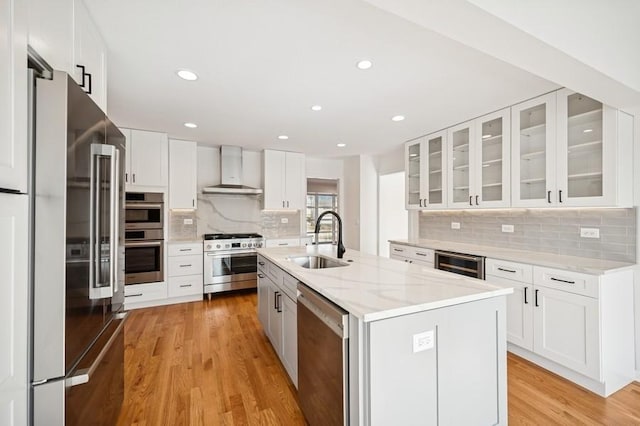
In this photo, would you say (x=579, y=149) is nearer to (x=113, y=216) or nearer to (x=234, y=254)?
(x=113, y=216)

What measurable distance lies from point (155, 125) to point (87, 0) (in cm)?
238

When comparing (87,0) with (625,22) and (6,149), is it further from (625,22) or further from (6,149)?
(625,22)

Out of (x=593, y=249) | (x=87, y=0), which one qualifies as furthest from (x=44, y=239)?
(x=593, y=249)

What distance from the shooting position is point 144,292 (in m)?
3.81

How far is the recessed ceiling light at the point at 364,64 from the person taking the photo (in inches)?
79.6

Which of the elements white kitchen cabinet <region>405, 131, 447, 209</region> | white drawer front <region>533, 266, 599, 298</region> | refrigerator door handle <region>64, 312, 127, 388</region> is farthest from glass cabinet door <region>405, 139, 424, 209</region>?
refrigerator door handle <region>64, 312, 127, 388</region>

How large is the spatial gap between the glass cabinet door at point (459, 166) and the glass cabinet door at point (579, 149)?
0.98m

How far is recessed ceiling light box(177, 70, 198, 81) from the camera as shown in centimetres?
218

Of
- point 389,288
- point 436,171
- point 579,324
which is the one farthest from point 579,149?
point 389,288

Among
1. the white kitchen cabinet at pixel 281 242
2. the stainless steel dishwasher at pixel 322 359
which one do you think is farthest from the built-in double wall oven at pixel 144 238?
the stainless steel dishwasher at pixel 322 359

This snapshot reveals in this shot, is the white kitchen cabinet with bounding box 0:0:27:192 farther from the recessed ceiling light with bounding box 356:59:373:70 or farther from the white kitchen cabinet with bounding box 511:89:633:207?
the white kitchen cabinet with bounding box 511:89:633:207

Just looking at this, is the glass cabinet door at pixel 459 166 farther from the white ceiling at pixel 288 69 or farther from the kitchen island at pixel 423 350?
the kitchen island at pixel 423 350

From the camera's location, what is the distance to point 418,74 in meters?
2.21

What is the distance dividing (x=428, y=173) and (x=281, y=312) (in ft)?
9.42
